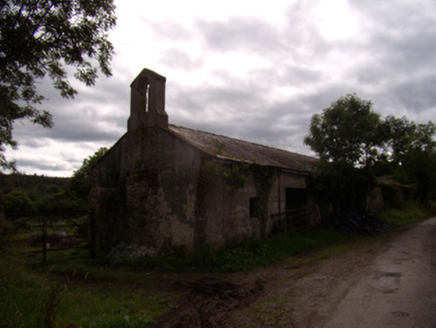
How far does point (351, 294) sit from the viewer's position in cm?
627

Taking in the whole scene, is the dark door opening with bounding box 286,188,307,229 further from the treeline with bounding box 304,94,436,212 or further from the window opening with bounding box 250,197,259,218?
the window opening with bounding box 250,197,259,218

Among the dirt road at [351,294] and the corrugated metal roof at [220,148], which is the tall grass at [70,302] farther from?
the corrugated metal roof at [220,148]

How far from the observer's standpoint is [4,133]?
9.84m

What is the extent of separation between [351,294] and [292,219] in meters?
8.66

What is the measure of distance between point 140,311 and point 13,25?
6851mm

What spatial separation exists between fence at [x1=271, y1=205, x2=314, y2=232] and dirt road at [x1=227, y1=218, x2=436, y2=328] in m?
3.58

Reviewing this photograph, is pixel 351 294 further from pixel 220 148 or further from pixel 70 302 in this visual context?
pixel 220 148

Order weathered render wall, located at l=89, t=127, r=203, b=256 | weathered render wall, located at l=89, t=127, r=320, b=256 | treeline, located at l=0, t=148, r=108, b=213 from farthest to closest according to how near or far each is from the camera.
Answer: treeline, located at l=0, t=148, r=108, b=213 < weathered render wall, located at l=89, t=127, r=203, b=256 < weathered render wall, located at l=89, t=127, r=320, b=256

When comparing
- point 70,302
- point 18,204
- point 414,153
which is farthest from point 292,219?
point 18,204

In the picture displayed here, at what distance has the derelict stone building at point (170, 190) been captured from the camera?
10.2 m

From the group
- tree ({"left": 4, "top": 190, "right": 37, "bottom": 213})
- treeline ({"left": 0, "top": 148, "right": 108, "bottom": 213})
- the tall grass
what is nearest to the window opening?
the tall grass

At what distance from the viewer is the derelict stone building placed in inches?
401

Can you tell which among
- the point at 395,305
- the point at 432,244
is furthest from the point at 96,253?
the point at 432,244

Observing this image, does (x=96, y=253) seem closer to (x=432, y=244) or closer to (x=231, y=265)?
(x=231, y=265)
